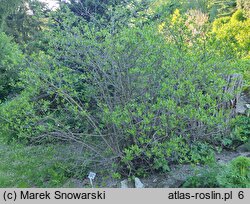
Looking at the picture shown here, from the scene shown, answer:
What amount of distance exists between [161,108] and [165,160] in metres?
0.64

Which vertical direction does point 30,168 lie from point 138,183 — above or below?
below

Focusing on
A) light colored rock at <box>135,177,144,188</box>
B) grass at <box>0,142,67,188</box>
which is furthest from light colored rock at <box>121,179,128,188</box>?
grass at <box>0,142,67,188</box>

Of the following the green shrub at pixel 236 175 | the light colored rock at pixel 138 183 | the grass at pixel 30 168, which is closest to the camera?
the green shrub at pixel 236 175

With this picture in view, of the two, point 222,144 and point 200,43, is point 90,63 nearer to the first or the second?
point 200,43

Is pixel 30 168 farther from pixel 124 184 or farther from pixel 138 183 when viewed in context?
pixel 138 183

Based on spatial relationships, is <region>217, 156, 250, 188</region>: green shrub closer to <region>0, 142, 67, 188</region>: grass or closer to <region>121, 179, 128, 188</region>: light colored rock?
<region>121, 179, 128, 188</region>: light colored rock

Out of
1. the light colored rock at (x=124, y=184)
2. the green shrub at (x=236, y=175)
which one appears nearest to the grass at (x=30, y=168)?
the light colored rock at (x=124, y=184)

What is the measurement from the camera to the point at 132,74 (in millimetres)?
3736

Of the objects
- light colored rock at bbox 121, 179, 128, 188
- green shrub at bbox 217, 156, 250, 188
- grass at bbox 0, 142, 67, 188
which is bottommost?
grass at bbox 0, 142, 67, 188

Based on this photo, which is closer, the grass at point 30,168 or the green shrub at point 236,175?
the green shrub at point 236,175

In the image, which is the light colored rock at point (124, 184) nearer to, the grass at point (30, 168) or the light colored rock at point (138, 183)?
the light colored rock at point (138, 183)

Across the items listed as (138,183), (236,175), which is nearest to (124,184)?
(138,183)

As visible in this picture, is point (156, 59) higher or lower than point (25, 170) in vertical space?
higher
